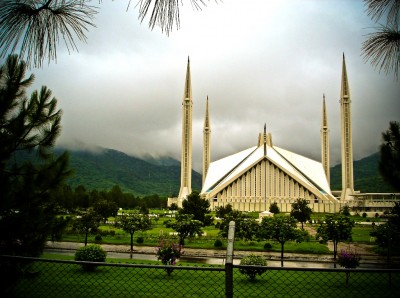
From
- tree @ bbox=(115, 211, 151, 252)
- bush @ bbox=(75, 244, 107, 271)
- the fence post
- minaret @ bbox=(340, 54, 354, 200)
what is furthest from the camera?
minaret @ bbox=(340, 54, 354, 200)

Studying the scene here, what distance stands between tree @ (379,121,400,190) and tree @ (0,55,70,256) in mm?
3229

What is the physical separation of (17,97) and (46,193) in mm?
1075

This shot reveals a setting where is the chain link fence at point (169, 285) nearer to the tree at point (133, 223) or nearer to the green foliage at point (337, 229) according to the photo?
the green foliage at point (337, 229)

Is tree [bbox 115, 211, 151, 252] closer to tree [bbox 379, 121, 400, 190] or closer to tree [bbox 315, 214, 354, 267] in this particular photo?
tree [bbox 315, 214, 354, 267]

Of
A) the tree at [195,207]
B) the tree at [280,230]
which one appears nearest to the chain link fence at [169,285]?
the tree at [280,230]

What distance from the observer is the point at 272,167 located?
46.7 metres

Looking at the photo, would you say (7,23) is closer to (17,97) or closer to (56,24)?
(56,24)

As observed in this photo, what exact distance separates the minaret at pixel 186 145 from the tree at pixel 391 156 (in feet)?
141

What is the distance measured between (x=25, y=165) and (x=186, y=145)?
143 ft

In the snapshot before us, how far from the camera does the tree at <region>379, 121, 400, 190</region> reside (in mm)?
3183

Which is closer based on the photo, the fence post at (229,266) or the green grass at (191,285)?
the fence post at (229,266)

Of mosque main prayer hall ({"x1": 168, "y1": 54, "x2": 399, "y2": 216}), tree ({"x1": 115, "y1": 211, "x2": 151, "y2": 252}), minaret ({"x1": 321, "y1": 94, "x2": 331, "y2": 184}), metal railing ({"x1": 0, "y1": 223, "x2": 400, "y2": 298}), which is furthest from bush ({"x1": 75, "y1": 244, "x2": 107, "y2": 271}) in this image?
minaret ({"x1": 321, "y1": 94, "x2": 331, "y2": 184})

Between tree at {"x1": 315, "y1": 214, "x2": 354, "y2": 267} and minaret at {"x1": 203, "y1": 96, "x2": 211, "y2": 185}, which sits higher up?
minaret at {"x1": 203, "y1": 96, "x2": 211, "y2": 185}

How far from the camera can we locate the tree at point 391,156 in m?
3.18
